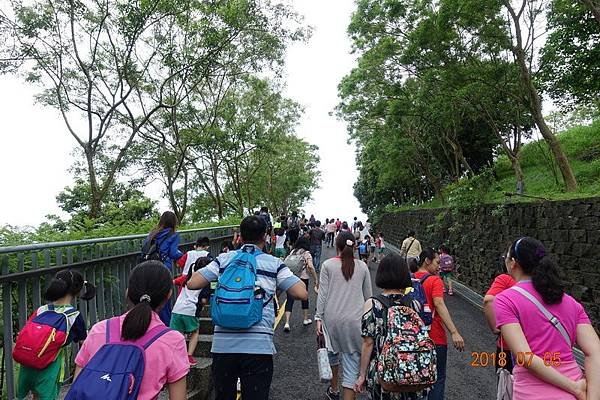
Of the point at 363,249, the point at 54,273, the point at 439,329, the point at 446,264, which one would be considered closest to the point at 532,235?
the point at 446,264

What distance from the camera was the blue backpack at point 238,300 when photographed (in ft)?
8.69

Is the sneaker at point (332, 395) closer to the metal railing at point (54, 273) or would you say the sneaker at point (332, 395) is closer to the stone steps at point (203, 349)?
the stone steps at point (203, 349)

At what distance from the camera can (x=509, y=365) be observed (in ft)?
10.2

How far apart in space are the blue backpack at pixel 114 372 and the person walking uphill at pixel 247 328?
87 centimetres

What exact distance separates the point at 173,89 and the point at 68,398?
49.4ft

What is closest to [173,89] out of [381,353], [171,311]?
[171,311]

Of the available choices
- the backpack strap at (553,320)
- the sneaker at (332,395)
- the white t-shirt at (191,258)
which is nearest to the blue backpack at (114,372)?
the backpack strap at (553,320)

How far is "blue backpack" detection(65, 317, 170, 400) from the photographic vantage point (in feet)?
5.46

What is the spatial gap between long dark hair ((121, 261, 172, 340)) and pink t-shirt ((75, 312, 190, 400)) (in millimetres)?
54

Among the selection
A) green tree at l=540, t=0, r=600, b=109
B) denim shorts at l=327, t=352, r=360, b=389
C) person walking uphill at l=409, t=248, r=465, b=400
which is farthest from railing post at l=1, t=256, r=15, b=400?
green tree at l=540, t=0, r=600, b=109

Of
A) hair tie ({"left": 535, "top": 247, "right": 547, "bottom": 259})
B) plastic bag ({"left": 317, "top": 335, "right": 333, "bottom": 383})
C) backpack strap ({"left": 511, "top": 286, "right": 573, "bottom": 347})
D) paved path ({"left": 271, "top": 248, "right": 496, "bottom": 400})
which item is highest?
hair tie ({"left": 535, "top": 247, "right": 547, "bottom": 259})

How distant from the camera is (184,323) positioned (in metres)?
4.56

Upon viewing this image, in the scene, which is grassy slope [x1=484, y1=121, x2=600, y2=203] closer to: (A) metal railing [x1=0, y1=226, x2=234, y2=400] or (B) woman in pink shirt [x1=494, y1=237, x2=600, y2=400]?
(B) woman in pink shirt [x1=494, y1=237, x2=600, y2=400]

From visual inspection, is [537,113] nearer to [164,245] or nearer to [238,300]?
[164,245]
